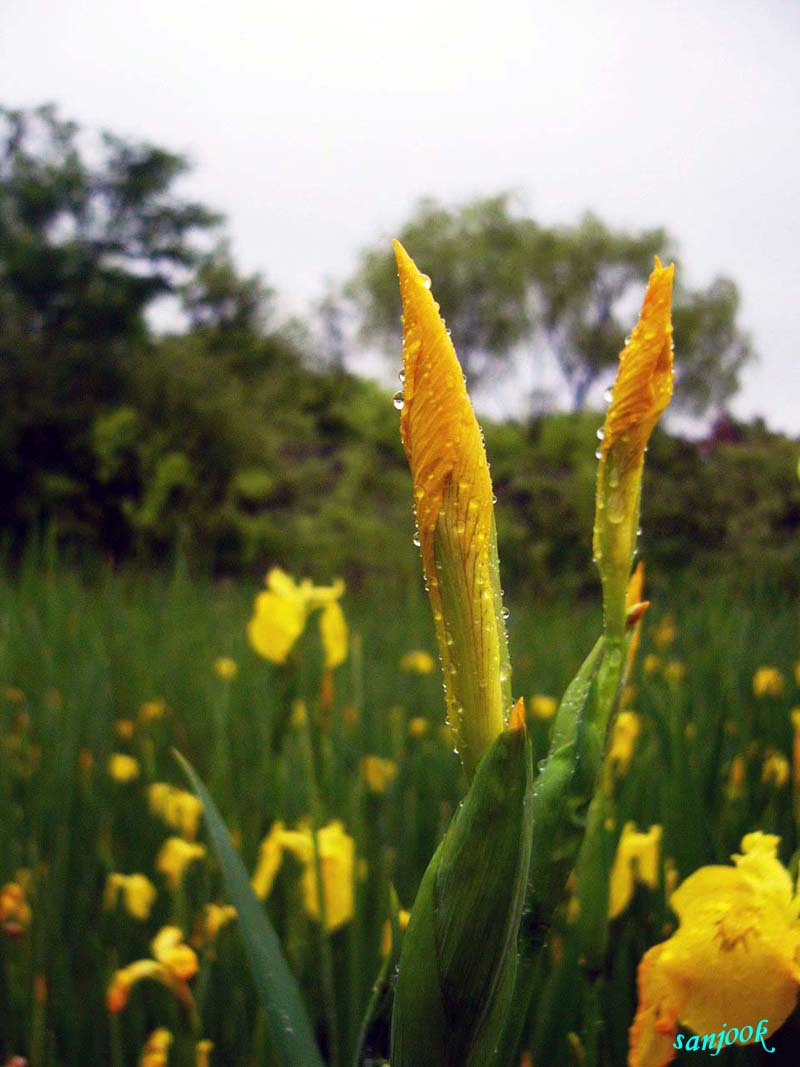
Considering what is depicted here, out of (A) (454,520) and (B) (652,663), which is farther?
(B) (652,663)

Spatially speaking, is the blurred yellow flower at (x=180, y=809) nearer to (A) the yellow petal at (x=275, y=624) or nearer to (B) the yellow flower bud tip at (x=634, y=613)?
(A) the yellow petal at (x=275, y=624)

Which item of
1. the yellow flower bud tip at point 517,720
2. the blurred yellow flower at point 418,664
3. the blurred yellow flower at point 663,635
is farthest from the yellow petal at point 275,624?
the blurred yellow flower at point 663,635

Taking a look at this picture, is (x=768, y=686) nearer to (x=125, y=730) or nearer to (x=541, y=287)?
(x=125, y=730)

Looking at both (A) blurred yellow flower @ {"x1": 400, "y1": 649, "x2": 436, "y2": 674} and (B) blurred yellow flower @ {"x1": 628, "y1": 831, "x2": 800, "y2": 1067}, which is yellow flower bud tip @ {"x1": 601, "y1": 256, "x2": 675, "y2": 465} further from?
(A) blurred yellow flower @ {"x1": 400, "y1": 649, "x2": 436, "y2": 674}

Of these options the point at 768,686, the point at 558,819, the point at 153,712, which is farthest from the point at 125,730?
the point at 558,819

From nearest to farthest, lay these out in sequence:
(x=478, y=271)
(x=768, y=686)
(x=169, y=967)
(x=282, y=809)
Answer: (x=169, y=967) < (x=282, y=809) < (x=768, y=686) < (x=478, y=271)

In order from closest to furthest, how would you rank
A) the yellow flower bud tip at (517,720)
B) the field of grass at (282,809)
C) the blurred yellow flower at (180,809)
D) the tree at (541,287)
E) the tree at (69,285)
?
the yellow flower bud tip at (517,720)
the field of grass at (282,809)
the blurred yellow flower at (180,809)
the tree at (69,285)
the tree at (541,287)
